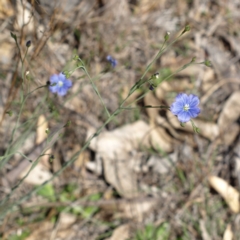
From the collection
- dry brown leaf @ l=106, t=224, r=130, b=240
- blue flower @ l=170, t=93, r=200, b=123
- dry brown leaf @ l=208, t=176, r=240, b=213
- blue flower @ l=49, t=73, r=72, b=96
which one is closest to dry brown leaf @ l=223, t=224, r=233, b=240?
dry brown leaf @ l=208, t=176, r=240, b=213

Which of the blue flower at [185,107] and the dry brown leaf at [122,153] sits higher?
the dry brown leaf at [122,153]

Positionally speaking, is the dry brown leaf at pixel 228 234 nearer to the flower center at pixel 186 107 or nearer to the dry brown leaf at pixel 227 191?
the dry brown leaf at pixel 227 191

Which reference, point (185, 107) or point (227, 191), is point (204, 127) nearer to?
point (227, 191)

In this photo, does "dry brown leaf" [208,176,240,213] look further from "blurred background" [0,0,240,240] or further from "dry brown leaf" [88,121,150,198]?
"dry brown leaf" [88,121,150,198]

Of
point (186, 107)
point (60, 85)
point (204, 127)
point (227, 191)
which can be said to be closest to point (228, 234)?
point (227, 191)

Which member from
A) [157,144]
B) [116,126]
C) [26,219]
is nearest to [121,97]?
[116,126]

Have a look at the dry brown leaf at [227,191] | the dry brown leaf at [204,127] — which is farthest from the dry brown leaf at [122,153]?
the dry brown leaf at [227,191]
